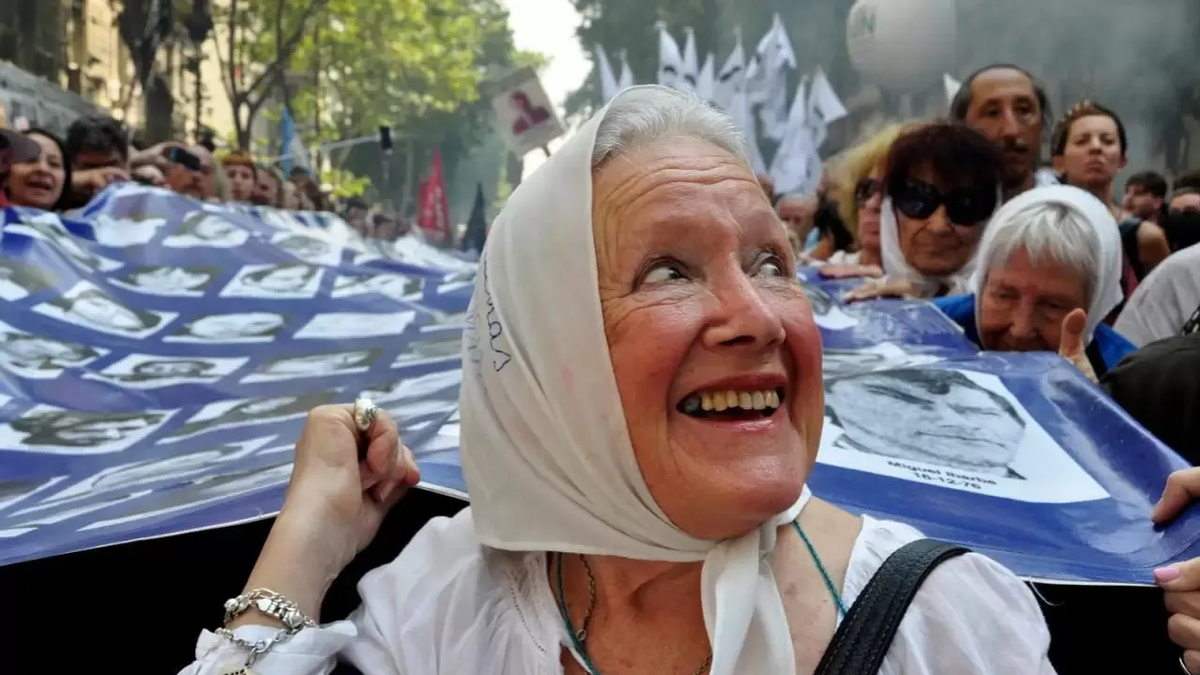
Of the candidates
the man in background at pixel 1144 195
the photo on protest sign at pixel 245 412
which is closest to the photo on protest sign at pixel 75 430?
the photo on protest sign at pixel 245 412

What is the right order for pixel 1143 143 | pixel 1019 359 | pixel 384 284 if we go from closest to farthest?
1. pixel 1019 359
2. pixel 384 284
3. pixel 1143 143

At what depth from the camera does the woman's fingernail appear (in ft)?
4.88

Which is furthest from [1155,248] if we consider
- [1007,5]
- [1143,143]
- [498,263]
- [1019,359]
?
[1007,5]

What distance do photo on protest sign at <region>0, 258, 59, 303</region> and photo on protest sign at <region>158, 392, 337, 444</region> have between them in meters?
1.34

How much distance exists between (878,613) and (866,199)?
397cm

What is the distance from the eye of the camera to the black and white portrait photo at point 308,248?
573 centimetres

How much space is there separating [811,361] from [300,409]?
2.18 metres

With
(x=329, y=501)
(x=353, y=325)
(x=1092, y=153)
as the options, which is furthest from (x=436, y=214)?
(x=329, y=501)

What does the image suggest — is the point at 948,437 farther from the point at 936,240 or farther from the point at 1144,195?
the point at 1144,195

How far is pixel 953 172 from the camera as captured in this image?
382 cm

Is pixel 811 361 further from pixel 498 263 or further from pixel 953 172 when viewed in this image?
pixel 953 172

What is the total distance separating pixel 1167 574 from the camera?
150cm

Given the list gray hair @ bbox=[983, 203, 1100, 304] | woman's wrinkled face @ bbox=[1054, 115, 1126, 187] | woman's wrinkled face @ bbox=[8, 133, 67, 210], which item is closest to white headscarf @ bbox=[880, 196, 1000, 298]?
gray hair @ bbox=[983, 203, 1100, 304]

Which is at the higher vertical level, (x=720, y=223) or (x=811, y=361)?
(x=720, y=223)
